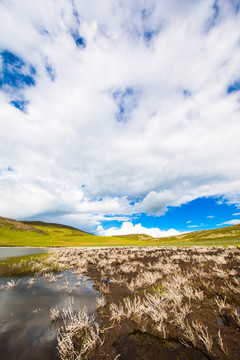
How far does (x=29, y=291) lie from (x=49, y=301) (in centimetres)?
243

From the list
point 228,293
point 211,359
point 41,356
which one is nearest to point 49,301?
point 41,356

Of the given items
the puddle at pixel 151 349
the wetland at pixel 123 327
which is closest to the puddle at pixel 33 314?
the wetland at pixel 123 327

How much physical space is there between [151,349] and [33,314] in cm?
511

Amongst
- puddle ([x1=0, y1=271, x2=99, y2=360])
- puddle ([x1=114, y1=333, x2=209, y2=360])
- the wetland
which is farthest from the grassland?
puddle ([x1=114, y1=333, x2=209, y2=360])

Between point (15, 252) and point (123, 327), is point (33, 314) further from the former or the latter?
point (15, 252)

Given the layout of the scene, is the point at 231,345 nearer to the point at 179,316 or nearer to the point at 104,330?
the point at 179,316

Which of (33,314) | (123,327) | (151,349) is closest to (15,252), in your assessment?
(33,314)

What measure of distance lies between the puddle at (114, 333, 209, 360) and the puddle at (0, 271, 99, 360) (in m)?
1.80

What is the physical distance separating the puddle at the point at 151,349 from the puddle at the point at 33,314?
1799 millimetres

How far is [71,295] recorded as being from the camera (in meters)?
8.63

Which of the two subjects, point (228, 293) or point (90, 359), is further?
point (228, 293)

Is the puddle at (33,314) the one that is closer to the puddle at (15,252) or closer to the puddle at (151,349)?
the puddle at (151,349)

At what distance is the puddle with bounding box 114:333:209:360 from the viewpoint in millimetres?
3789

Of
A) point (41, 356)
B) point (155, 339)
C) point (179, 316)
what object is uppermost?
point (179, 316)
